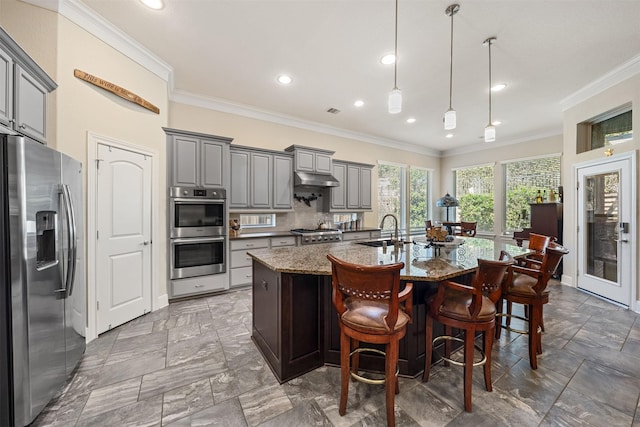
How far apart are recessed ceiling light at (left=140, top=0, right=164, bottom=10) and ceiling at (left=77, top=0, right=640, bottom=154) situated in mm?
50

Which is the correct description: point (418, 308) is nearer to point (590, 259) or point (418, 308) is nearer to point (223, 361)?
point (223, 361)

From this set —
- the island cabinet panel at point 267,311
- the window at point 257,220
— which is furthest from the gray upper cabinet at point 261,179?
the island cabinet panel at point 267,311

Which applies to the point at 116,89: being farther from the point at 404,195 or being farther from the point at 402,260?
the point at 404,195

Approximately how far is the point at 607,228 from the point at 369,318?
14.8ft

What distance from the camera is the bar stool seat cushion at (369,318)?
151 centimetres

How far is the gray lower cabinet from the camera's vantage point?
4285 mm

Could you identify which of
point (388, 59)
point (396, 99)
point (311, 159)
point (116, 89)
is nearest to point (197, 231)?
point (116, 89)

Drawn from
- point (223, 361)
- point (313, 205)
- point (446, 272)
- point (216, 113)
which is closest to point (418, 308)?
point (446, 272)

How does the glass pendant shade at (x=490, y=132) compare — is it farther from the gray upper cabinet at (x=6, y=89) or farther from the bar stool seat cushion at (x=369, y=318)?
the gray upper cabinet at (x=6, y=89)

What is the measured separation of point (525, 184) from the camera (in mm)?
6121

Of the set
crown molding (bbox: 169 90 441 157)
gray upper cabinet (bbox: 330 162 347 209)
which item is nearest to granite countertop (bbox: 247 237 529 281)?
gray upper cabinet (bbox: 330 162 347 209)

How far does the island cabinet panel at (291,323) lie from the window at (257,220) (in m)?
2.64

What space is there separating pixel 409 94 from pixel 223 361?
4346 millimetres

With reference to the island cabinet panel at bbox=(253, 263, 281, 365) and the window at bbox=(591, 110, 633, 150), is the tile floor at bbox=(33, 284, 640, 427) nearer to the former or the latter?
the island cabinet panel at bbox=(253, 263, 281, 365)
